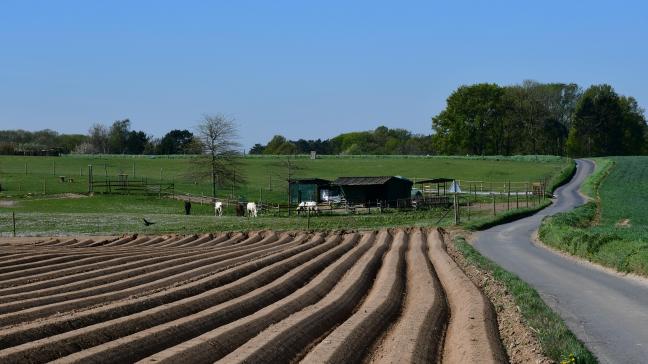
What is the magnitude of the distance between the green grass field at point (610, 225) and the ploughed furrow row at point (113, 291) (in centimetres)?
1105

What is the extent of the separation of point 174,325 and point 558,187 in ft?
259

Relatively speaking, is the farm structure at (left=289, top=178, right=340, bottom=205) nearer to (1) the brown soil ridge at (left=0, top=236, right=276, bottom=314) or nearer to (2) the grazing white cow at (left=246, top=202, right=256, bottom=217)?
(2) the grazing white cow at (left=246, top=202, right=256, bottom=217)

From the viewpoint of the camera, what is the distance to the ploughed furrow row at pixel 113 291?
1520 centimetres

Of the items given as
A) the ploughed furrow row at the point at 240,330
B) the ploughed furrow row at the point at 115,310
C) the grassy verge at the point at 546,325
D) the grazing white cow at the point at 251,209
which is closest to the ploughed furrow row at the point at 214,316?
the ploughed furrow row at the point at 240,330

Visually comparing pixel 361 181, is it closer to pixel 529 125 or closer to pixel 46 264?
pixel 46 264

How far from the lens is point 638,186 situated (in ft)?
261

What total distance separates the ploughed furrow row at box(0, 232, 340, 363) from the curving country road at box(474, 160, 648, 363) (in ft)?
21.7

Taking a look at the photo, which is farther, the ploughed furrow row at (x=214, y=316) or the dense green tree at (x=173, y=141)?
the dense green tree at (x=173, y=141)

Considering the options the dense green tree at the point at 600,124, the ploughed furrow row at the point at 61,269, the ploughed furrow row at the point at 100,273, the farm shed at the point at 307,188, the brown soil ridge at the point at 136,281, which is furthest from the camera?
the dense green tree at the point at 600,124

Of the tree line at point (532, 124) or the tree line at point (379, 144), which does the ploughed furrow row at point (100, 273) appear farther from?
the tree line at point (379, 144)

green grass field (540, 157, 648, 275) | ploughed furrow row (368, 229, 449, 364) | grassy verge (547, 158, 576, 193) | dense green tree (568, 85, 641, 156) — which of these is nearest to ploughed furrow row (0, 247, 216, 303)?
ploughed furrow row (368, 229, 449, 364)

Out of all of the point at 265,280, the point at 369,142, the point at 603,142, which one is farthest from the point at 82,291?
the point at 369,142

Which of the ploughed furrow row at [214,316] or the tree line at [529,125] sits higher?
the tree line at [529,125]

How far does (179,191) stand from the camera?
261ft
